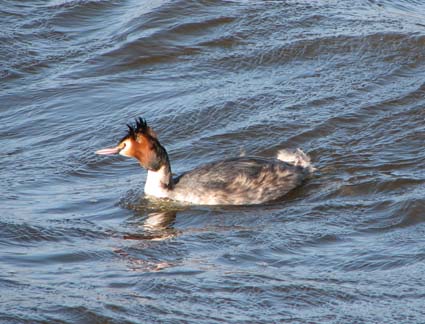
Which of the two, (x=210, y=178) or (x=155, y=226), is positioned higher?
(x=210, y=178)

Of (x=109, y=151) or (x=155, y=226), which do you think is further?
(x=109, y=151)

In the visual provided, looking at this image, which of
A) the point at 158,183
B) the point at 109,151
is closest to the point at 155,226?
the point at 158,183

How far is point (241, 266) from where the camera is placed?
A: 7695 mm

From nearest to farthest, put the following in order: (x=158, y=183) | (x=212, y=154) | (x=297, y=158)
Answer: (x=158, y=183), (x=297, y=158), (x=212, y=154)

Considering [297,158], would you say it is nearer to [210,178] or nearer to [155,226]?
[210,178]

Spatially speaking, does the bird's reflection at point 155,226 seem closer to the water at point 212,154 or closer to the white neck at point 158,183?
the water at point 212,154

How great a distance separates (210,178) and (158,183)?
0.48 metres

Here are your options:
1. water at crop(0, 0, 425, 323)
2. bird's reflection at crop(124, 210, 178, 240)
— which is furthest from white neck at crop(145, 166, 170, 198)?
bird's reflection at crop(124, 210, 178, 240)

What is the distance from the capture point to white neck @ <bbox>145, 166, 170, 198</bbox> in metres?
9.63

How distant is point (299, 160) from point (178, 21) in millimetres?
4685

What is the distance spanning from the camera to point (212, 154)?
10.7m

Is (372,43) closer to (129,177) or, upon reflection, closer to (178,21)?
(178,21)

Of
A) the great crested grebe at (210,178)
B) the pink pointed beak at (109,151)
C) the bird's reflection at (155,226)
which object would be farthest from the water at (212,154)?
the pink pointed beak at (109,151)

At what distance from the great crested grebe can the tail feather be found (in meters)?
0.22
